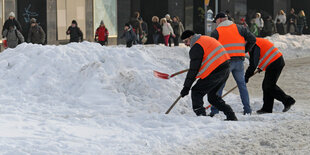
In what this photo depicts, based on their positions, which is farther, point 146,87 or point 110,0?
point 110,0

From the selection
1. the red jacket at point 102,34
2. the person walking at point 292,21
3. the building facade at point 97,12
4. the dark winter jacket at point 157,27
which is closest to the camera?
the red jacket at point 102,34

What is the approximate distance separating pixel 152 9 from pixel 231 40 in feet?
74.7

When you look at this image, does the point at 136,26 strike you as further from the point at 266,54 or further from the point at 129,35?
the point at 266,54

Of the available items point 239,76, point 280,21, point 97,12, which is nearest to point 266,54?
point 239,76

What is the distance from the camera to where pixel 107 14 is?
2844 centimetres

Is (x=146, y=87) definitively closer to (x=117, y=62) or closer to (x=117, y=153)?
(x=117, y=62)

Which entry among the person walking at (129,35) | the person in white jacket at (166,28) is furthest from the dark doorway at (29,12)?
the person in white jacket at (166,28)

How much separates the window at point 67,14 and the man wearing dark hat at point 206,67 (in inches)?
663

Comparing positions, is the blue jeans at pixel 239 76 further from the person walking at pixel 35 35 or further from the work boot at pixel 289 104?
the person walking at pixel 35 35

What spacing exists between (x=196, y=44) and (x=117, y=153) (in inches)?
83.4

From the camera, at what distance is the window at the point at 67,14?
974 inches

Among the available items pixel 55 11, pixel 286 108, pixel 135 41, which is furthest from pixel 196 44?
pixel 55 11

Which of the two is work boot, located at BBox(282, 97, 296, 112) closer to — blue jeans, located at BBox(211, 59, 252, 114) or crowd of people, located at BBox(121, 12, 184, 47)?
blue jeans, located at BBox(211, 59, 252, 114)

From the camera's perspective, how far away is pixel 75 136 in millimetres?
7531
